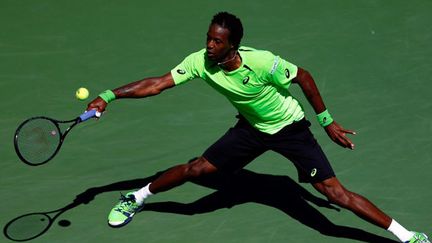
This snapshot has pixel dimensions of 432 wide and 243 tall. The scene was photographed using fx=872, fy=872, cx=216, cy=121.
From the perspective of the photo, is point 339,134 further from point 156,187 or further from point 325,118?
point 156,187

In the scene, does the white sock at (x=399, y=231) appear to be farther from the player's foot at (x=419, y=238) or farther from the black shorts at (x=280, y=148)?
the black shorts at (x=280, y=148)

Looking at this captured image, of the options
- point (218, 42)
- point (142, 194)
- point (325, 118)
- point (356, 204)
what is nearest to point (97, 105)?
point (218, 42)

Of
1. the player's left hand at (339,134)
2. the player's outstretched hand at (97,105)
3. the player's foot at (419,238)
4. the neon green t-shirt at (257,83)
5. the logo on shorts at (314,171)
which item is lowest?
the player's foot at (419,238)

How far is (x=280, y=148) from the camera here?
7852 millimetres

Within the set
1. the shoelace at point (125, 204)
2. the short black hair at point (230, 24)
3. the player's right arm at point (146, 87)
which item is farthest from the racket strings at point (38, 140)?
the short black hair at point (230, 24)

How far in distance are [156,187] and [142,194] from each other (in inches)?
7.1

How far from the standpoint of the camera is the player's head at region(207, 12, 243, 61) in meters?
7.32

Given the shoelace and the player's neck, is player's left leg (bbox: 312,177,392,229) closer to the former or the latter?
the player's neck

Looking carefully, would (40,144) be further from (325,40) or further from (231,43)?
(325,40)

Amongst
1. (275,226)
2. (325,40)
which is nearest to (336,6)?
(325,40)

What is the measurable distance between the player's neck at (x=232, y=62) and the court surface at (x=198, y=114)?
164 cm

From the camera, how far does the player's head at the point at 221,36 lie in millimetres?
7316

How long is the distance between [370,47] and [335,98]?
56.4 inches

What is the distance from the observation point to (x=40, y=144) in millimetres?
7504
